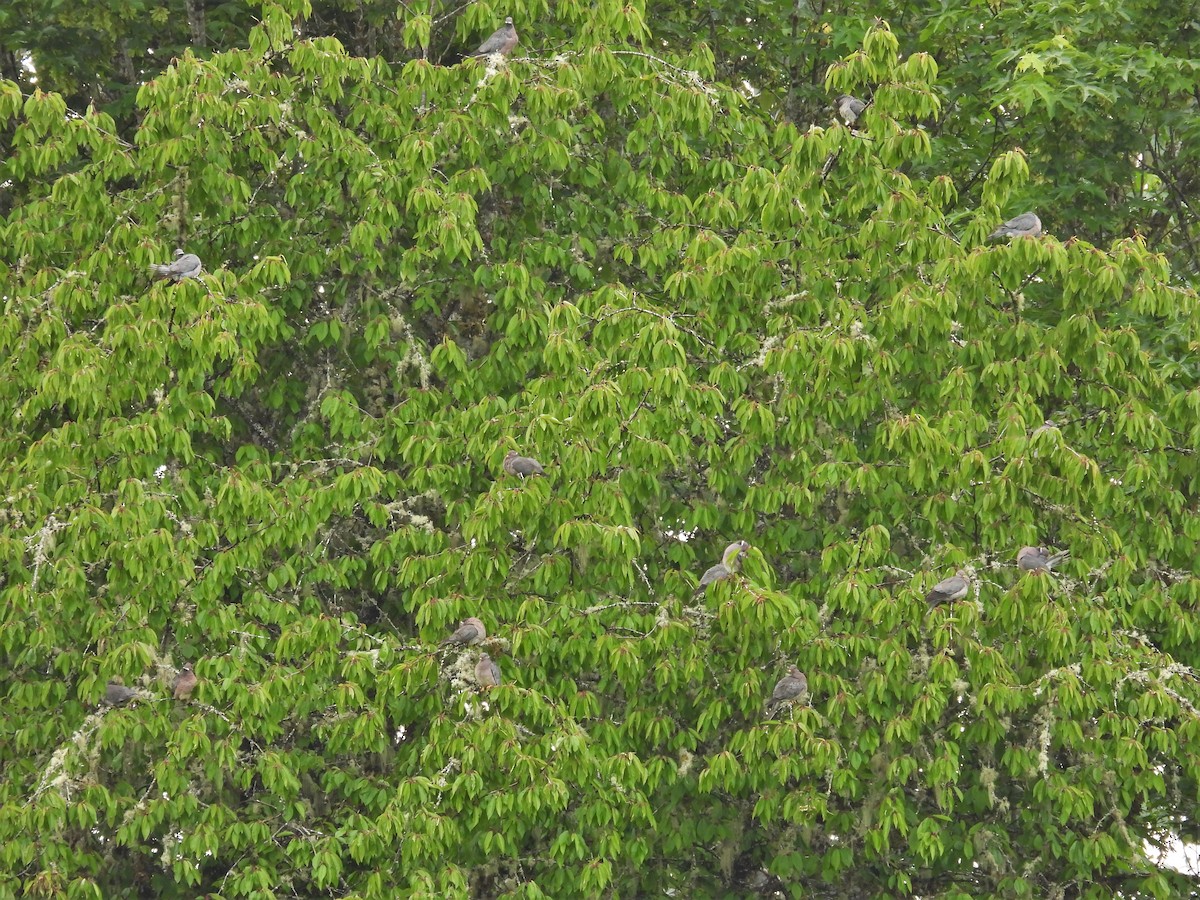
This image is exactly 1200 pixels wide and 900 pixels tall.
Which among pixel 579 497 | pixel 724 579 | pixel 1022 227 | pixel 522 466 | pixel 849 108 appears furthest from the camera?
pixel 849 108

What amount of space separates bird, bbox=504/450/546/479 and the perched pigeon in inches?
110

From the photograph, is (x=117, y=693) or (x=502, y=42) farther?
(x=502, y=42)

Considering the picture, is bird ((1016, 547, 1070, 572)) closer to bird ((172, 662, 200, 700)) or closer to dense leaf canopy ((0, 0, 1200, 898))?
dense leaf canopy ((0, 0, 1200, 898))

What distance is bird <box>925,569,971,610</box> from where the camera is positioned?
841 centimetres

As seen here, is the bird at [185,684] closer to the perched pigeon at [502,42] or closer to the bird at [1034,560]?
the perched pigeon at [502,42]

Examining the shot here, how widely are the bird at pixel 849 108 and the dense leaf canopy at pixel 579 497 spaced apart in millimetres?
175

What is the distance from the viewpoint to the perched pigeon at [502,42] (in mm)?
9766

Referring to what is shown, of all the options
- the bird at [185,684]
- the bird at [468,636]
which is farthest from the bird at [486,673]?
the bird at [185,684]

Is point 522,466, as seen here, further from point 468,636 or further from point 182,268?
point 182,268

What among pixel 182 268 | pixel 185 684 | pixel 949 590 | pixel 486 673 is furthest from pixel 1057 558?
pixel 182 268

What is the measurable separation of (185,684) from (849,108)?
529cm

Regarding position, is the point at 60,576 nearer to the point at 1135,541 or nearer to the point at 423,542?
the point at 423,542

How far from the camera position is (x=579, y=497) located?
28.3 feet

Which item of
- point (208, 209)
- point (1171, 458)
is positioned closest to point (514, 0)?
point (208, 209)
